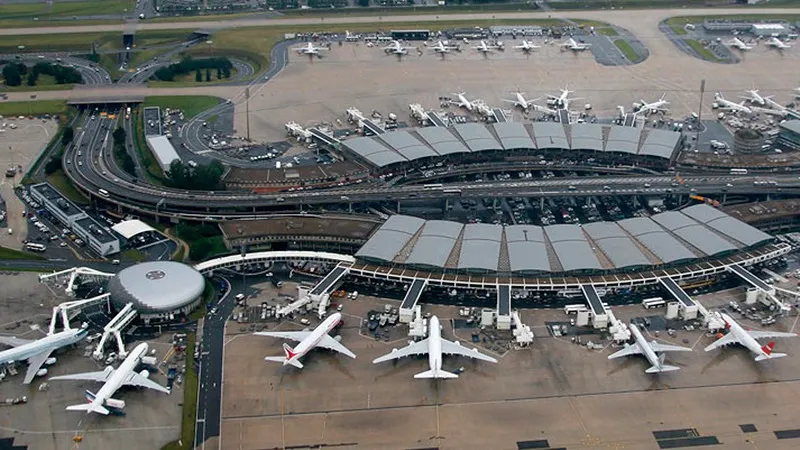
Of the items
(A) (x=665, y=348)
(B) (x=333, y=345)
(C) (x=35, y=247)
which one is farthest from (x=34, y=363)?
(A) (x=665, y=348)

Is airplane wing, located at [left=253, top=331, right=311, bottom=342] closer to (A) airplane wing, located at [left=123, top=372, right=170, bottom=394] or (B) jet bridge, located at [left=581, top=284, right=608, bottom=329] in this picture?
(A) airplane wing, located at [left=123, top=372, right=170, bottom=394]

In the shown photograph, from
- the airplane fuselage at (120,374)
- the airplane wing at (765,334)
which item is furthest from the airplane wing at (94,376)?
the airplane wing at (765,334)

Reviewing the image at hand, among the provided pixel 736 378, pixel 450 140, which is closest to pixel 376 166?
pixel 450 140

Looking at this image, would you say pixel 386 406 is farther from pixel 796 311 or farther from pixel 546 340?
pixel 796 311

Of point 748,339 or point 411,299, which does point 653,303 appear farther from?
point 411,299

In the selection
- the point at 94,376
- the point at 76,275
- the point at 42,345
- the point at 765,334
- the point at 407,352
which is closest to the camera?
the point at 94,376

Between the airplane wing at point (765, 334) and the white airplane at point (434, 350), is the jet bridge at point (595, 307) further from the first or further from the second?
the airplane wing at point (765, 334)
